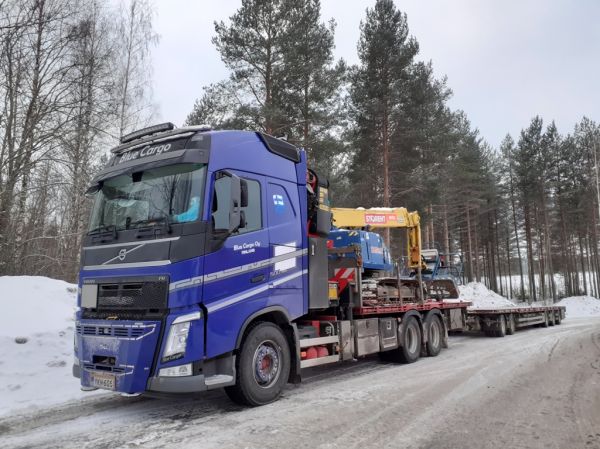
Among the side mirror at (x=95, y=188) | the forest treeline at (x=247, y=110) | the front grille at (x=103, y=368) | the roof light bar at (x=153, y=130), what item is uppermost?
the forest treeline at (x=247, y=110)

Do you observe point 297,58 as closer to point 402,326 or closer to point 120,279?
point 402,326

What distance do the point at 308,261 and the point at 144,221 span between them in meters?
2.45

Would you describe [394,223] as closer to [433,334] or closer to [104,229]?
[433,334]

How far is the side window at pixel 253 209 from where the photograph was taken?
18.3 ft

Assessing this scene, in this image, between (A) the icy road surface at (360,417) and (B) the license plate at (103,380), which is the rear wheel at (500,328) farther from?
(B) the license plate at (103,380)

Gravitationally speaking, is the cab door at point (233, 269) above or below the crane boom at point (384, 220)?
below

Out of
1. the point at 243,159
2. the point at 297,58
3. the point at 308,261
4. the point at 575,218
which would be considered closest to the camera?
the point at 243,159

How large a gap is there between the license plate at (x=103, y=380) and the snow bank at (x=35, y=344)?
1.44 meters

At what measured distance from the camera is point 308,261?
661cm

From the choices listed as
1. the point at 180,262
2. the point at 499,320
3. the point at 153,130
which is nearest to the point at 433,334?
the point at 499,320

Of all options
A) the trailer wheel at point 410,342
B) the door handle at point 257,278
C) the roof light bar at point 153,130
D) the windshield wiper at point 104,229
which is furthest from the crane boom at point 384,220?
the windshield wiper at point 104,229

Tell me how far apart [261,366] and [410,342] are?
4.96 metres

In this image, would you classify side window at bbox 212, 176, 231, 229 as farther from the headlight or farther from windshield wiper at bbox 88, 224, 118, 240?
windshield wiper at bbox 88, 224, 118, 240

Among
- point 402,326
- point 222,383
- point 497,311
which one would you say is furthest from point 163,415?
point 497,311
